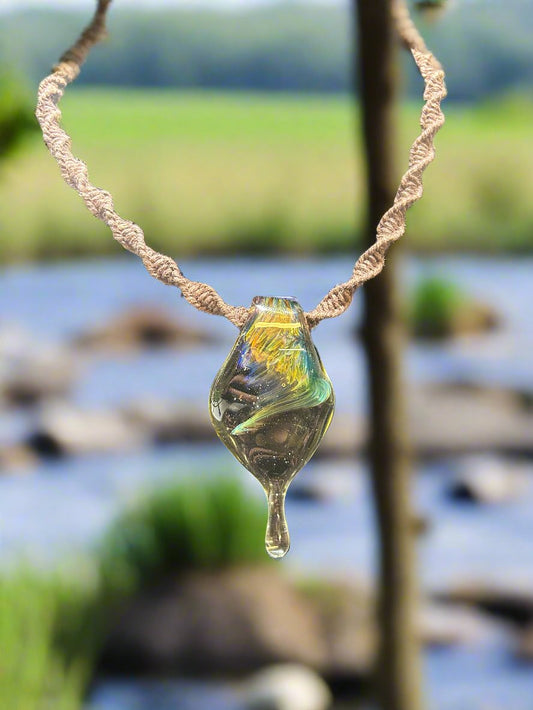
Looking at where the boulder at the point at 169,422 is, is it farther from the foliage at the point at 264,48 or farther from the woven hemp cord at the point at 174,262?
the woven hemp cord at the point at 174,262

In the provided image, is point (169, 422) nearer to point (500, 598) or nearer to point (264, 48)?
point (500, 598)

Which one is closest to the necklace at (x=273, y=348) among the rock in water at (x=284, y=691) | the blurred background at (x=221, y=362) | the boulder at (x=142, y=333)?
the blurred background at (x=221, y=362)

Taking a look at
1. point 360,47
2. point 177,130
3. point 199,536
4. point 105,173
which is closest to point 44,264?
point 105,173

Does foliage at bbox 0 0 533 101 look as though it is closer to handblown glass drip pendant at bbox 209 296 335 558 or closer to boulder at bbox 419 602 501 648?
boulder at bbox 419 602 501 648

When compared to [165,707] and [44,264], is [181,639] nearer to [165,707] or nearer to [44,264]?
[165,707]

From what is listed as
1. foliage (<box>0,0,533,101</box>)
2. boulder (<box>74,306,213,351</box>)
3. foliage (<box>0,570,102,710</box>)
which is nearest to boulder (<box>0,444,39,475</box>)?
boulder (<box>74,306,213,351</box>)

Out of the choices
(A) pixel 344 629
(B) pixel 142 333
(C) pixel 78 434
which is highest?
(B) pixel 142 333

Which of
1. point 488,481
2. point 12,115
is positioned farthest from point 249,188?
point 12,115

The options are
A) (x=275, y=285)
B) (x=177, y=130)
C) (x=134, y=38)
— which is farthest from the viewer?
(x=134, y=38)
